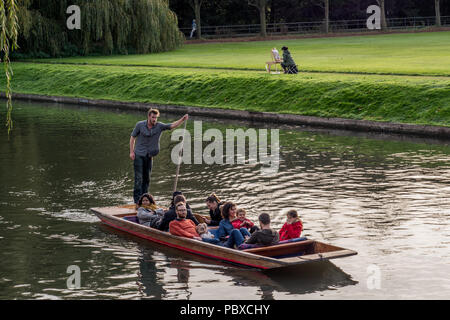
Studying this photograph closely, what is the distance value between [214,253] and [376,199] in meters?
5.83

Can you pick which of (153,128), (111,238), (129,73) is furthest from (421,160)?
(129,73)

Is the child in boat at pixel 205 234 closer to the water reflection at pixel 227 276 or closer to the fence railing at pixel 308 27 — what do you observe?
the water reflection at pixel 227 276

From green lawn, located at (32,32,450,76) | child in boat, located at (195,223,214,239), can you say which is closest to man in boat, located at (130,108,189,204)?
child in boat, located at (195,223,214,239)

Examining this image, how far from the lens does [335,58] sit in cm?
4688

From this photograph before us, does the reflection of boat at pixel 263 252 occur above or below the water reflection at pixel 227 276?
above

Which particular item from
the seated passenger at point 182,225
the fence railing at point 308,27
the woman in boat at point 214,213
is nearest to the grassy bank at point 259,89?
the woman in boat at point 214,213

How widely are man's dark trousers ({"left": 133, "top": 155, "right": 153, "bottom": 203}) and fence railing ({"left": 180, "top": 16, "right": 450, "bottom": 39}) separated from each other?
64.1 m

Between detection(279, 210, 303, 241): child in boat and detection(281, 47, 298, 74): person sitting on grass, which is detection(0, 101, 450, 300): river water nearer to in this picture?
detection(279, 210, 303, 241): child in boat

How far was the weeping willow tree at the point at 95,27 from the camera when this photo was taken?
50.1m

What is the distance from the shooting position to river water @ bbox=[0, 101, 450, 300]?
1273cm

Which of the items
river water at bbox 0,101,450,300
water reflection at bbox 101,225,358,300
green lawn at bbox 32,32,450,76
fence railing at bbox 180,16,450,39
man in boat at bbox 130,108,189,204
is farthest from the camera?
fence railing at bbox 180,16,450,39

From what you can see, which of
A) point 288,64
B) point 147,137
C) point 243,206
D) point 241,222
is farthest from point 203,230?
point 288,64

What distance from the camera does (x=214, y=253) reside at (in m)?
13.9
